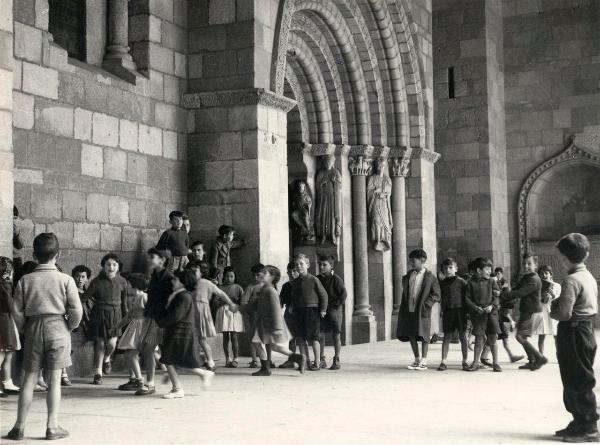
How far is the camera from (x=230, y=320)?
10.4 meters

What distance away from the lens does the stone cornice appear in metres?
Result: 11.4

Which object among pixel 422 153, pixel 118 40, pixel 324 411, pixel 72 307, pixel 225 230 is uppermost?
pixel 118 40

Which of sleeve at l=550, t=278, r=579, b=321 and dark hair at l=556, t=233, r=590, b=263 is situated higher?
dark hair at l=556, t=233, r=590, b=263

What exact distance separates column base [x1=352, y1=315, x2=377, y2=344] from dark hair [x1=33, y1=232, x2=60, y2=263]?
398 inches

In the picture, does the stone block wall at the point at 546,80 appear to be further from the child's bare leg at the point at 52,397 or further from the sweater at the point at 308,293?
the child's bare leg at the point at 52,397

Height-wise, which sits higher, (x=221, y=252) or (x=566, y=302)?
(x=221, y=252)

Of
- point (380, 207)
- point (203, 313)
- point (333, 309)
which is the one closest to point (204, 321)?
Result: point (203, 313)

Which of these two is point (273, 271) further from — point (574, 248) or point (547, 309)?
point (574, 248)

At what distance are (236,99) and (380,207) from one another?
5.25m

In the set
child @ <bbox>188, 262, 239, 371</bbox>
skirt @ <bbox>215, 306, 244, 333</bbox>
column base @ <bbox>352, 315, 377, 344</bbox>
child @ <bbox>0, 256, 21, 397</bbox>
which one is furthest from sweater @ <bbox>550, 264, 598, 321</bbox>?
column base @ <bbox>352, 315, 377, 344</bbox>

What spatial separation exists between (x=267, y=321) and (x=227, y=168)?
2.89m

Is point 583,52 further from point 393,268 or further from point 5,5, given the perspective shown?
point 5,5

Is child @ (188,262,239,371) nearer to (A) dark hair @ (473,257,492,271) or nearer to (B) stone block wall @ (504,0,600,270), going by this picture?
(A) dark hair @ (473,257,492,271)

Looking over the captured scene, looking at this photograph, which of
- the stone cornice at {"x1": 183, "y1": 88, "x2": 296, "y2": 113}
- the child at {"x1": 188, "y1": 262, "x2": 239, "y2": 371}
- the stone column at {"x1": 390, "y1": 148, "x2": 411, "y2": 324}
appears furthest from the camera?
the stone column at {"x1": 390, "y1": 148, "x2": 411, "y2": 324}
